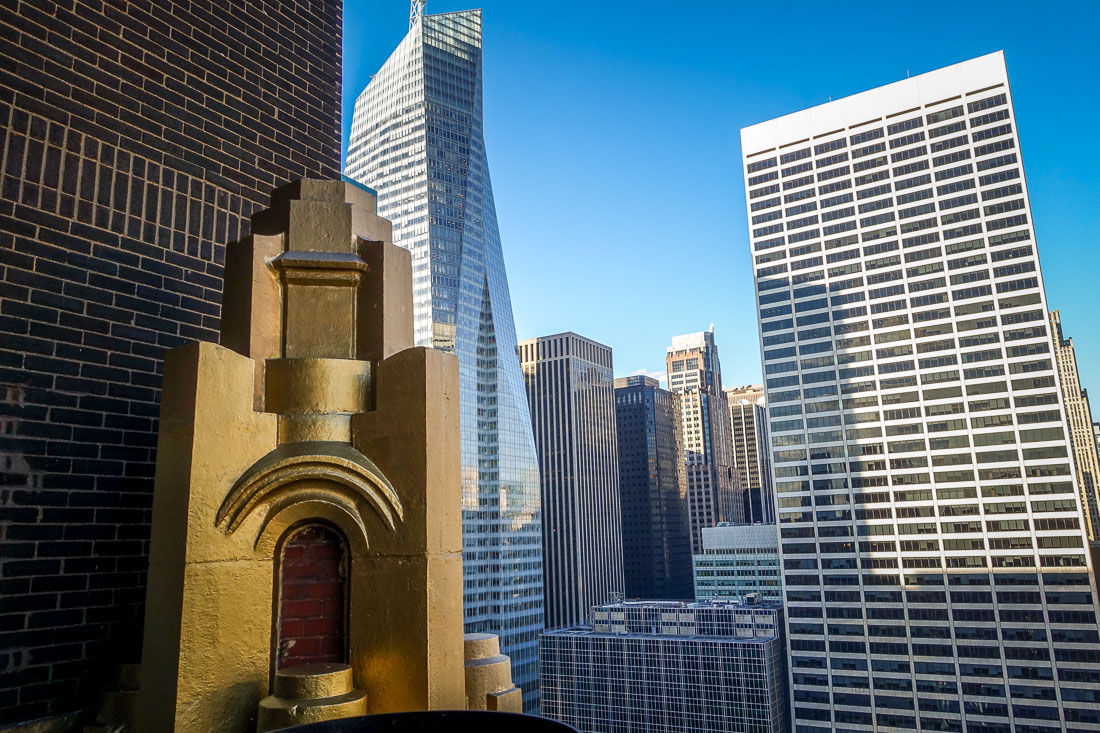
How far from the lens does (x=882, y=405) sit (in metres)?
100

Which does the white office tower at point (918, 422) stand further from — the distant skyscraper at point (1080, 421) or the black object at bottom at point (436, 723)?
the black object at bottom at point (436, 723)

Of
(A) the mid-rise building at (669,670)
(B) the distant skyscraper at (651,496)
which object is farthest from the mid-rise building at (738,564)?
(B) the distant skyscraper at (651,496)

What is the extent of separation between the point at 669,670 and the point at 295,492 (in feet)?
316

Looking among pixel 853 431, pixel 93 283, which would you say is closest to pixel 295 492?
pixel 93 283

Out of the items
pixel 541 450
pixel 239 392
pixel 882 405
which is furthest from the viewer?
pixel 541 450

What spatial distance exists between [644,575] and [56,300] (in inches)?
7184

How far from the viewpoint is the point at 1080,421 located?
18462 centimetres

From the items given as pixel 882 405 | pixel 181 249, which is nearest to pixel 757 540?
pixel 882 405

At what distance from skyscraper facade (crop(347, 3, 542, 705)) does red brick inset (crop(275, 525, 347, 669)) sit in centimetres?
10011

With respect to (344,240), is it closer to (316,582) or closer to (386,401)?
(386,401)

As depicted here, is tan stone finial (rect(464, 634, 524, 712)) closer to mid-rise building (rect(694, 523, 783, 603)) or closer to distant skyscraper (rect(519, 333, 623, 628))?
mid-rise building (rect(694, 523, 783, 603))

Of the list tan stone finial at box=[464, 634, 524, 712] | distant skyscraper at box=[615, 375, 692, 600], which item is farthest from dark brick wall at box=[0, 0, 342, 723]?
distant skyscraper at box=[615, 375, 692, 600]

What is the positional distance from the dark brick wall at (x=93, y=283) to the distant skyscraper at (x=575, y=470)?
148 meters

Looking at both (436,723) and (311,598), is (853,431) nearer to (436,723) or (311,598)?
(311,598)
